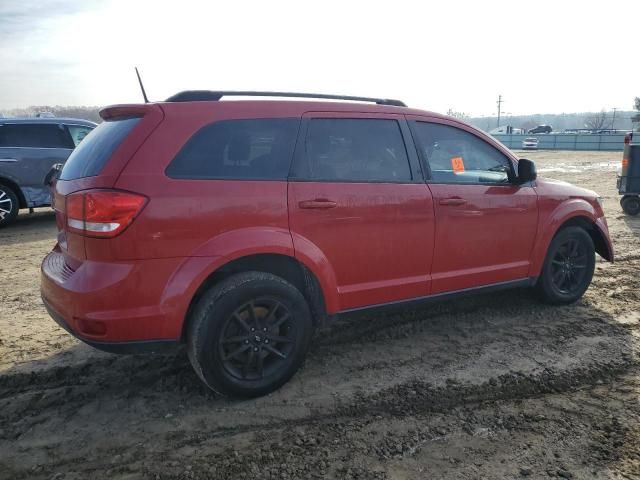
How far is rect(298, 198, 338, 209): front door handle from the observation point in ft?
10.3

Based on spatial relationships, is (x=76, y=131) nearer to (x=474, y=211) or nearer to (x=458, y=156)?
(x=458, y=156)

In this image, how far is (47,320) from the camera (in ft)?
14.5

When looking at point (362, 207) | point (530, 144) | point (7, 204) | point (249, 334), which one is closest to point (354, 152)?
point (362, 207)

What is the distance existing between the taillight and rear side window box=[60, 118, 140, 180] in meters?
0.21

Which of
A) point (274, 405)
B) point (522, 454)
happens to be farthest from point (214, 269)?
point (522, 454)

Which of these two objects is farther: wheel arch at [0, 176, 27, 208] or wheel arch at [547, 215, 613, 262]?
wheel arch at [0, 176, 27, 208]

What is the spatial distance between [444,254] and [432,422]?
1.40m

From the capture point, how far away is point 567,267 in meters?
4.71

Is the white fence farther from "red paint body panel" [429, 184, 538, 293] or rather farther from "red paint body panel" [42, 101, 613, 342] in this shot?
"red paint body panel" [42, 101, 613, 342]

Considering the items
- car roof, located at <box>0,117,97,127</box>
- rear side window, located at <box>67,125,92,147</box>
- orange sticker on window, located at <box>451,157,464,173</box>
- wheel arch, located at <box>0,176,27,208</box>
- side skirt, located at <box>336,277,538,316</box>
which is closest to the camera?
side skirt, located at <box>336,277,538,316</box>

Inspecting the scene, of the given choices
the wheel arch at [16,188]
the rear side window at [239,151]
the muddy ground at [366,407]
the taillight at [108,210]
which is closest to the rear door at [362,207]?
the rear side window at [239,151]

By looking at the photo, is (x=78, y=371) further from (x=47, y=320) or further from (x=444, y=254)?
(x=444, y=254)

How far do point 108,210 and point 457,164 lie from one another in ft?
8.89

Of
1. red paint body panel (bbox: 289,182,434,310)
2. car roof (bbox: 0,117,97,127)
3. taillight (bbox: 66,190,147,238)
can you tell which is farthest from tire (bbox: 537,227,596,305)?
car roof (bbox: 0,117,97,127)
